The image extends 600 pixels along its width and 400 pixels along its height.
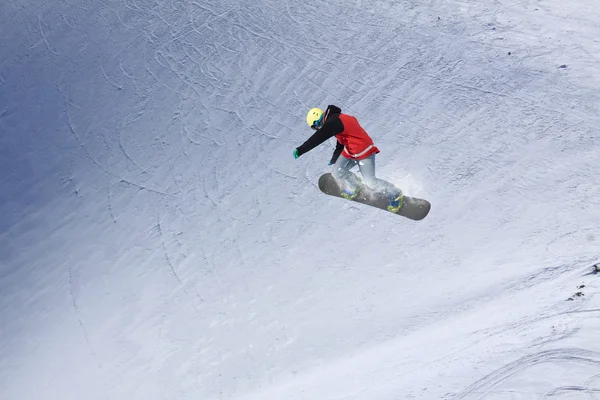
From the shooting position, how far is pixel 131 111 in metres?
10.4

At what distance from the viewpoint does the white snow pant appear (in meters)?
7.55

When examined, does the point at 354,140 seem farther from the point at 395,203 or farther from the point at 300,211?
the point at 300,211

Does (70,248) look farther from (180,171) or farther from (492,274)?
(492,274)

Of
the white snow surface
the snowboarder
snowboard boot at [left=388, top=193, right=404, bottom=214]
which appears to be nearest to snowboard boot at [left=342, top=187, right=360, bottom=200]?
the snowboarder

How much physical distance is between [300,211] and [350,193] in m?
0.75

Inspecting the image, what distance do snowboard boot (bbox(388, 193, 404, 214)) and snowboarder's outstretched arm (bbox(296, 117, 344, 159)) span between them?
1.20 m

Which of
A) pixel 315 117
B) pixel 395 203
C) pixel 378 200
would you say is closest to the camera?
pixel 315 117

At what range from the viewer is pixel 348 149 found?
7402 millimetres

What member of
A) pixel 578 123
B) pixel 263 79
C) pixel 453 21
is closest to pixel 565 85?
pixel 578 123

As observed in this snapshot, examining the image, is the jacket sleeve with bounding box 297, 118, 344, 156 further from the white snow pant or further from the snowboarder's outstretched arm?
the white snow pant

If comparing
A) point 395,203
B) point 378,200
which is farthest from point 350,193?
point 395,203

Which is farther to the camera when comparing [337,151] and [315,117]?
[337,151]

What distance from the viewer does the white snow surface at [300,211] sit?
22.4 ft

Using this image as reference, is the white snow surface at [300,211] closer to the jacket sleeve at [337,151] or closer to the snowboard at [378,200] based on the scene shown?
the snowboard at [378,200]
